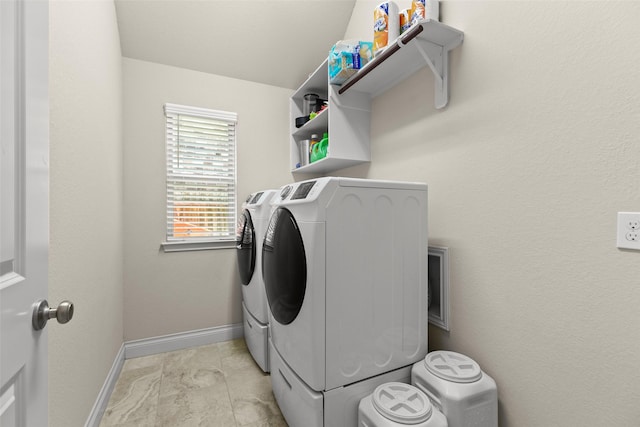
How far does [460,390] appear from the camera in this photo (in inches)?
43.6

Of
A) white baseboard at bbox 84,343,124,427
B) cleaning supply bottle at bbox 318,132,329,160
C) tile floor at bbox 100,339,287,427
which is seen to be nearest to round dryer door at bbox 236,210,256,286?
tile floor at bbox 100,339,287,427

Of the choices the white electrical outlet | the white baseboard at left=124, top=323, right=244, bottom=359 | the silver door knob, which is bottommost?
the white baseboard at left=124, top=323, right=244, bottom=359

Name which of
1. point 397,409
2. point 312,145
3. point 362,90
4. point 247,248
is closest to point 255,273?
point 247,248

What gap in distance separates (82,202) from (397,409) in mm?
1621

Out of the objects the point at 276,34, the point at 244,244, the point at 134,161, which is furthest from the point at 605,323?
the point at 134,161

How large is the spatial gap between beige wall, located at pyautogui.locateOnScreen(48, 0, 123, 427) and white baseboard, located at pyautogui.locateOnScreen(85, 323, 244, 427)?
0.52 feet

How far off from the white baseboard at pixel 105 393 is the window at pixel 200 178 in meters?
0.85

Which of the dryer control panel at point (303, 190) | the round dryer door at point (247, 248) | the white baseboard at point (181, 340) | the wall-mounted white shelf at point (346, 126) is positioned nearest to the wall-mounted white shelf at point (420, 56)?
the wall-mounted white shelf at point (346, 126)

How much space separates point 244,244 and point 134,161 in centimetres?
114

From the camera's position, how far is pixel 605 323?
921mm

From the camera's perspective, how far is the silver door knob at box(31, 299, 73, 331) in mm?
631

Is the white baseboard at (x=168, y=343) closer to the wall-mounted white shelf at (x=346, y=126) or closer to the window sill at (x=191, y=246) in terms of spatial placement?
the window sill at (x=191, y=246)

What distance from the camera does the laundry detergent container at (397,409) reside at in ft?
3.33

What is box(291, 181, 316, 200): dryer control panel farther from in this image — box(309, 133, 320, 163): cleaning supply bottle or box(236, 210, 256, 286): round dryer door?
box(309, 133, 320, 163): cleaning supply bottle
